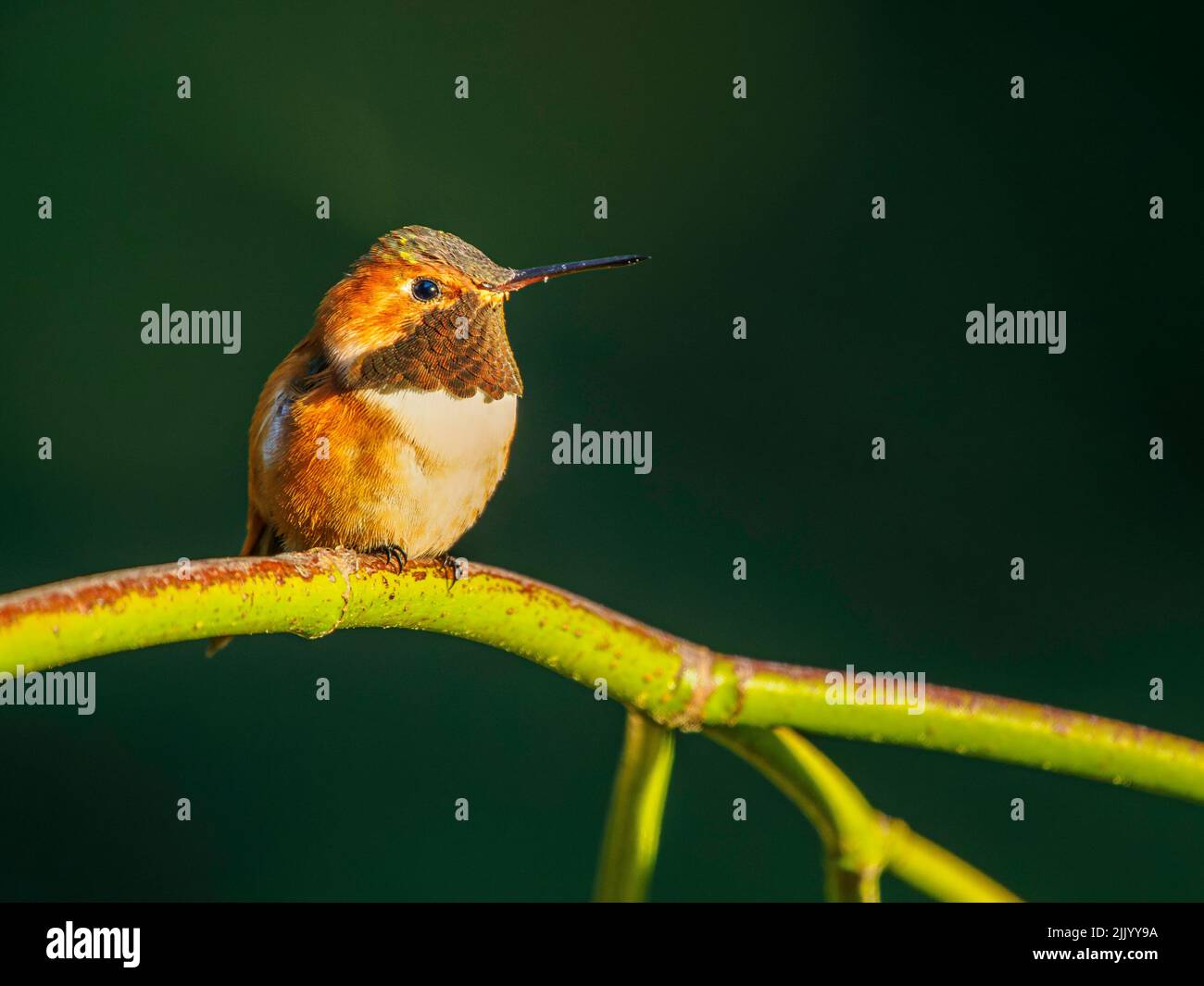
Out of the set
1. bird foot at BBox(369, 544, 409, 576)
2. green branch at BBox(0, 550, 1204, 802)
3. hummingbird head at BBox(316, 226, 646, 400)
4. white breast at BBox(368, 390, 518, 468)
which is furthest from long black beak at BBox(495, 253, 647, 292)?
green branch at BBox(0, 550, 1204, 802)

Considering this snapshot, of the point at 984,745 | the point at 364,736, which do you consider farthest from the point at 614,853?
the point at 364,736

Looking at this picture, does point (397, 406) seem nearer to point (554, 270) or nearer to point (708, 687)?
point (554, 270)

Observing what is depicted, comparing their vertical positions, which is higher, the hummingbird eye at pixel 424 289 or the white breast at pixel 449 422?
the hummingbird eye at pixel 424 289

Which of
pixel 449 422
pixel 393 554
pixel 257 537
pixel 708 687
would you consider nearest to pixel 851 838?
pixel 708 687

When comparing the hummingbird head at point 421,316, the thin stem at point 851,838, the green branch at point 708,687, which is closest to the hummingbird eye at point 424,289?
the hummingbird head at point 421,316

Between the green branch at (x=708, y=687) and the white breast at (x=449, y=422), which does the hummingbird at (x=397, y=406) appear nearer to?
the white breast at (x=449, y=422)

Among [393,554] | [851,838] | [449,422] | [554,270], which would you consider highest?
[554,270]
